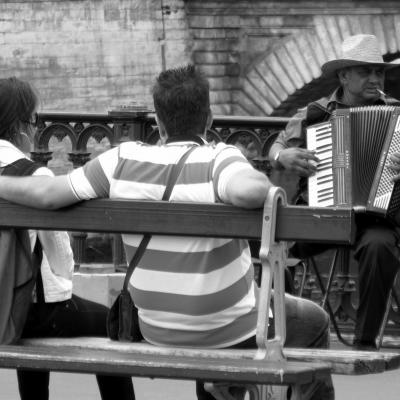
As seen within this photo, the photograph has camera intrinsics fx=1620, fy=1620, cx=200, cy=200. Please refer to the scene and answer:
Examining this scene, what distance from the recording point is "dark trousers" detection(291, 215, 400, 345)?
680cm

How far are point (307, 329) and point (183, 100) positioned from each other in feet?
3.17

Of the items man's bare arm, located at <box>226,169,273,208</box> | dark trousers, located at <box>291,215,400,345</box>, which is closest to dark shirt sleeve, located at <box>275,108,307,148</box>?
dark trousers, located at <box>291,215,400,345</box>

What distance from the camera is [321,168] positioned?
7062 millimetres

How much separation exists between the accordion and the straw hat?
1.36 ft

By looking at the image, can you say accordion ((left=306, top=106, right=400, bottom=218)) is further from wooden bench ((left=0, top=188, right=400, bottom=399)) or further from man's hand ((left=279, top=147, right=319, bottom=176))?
Result: wooden bench ((left=0, top=188, right=400, bottom=399))

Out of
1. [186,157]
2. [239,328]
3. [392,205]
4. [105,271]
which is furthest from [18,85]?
[105,271]

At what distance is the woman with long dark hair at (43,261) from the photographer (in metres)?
5.64

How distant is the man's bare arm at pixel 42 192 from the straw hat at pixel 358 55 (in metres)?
2.36

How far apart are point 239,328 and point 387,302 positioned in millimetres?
1842

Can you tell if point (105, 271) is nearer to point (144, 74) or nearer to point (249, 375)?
point (249, 375)

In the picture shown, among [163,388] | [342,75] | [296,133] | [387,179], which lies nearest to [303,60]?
[342,75]

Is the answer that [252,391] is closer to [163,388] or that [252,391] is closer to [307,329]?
[307,329]

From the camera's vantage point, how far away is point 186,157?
17.1 ft

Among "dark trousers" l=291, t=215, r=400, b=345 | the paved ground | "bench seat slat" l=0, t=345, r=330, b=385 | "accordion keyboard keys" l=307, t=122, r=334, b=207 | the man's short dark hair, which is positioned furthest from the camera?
the paved ground
